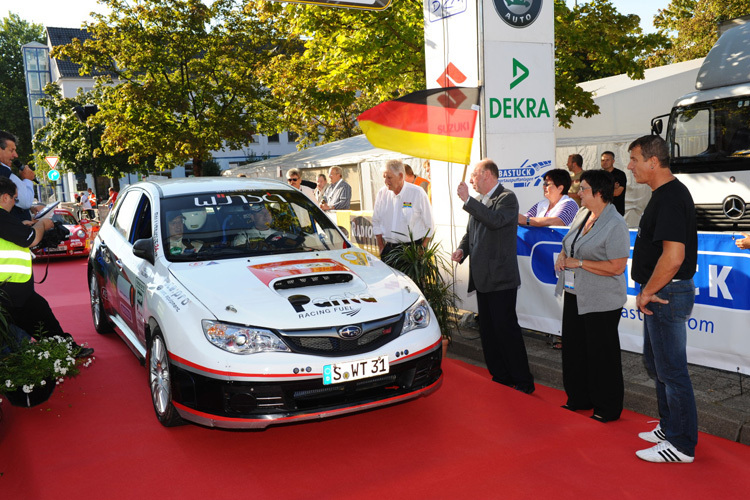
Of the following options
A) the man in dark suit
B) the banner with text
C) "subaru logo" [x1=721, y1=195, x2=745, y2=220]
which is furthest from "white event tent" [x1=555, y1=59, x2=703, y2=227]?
the man in dark suit

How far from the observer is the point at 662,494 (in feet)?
12.3

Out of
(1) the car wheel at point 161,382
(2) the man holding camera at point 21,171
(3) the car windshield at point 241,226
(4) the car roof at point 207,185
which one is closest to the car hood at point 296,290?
(3) the car windshield at point 241,226

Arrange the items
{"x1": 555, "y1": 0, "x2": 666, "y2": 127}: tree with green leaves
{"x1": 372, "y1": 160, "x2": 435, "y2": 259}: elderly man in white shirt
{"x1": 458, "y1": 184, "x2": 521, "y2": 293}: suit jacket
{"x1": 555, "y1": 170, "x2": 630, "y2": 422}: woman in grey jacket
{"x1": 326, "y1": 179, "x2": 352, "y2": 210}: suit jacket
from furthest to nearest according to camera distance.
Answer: {"x1": 555, "y1": 0, "x2": 666, "y2": 127}: tree with green leaves → {"x1": 326, "y1": 179, "x2": 352, "y2": 210}: suit jacket → {"x1": 372, "y1": 160, "x2": 435, "y2": 259}: elderly man in white shirt → {"x1": 458, "y1": 184, "x2": 521, "y2": 293}: suit jacket → {"x1": 555, "y1": 170, "x2": 630, "y2": 422}: woman in grey jacket

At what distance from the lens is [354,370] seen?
4262mm

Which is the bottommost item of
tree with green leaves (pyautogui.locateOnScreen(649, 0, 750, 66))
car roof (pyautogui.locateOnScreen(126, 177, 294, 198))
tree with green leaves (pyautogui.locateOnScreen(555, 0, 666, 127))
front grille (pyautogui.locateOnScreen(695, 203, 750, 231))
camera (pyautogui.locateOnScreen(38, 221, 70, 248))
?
front grille (pyautogui.locateOnScreen(695, 203, 750, 231))

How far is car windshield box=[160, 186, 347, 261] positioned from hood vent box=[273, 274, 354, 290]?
72cm

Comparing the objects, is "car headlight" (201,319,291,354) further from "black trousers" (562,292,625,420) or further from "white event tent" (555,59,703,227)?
"white event tent" (555,59,703,227)

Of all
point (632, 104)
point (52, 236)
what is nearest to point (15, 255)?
point (52, 236)

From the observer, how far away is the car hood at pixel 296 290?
431cm

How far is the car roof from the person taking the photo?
5.96 m

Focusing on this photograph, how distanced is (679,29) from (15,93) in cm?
6424

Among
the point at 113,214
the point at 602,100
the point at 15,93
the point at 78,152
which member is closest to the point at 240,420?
the point at 113,214

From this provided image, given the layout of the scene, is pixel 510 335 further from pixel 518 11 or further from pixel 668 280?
pixel 518 11

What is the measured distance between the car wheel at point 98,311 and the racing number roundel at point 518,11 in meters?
5.31
